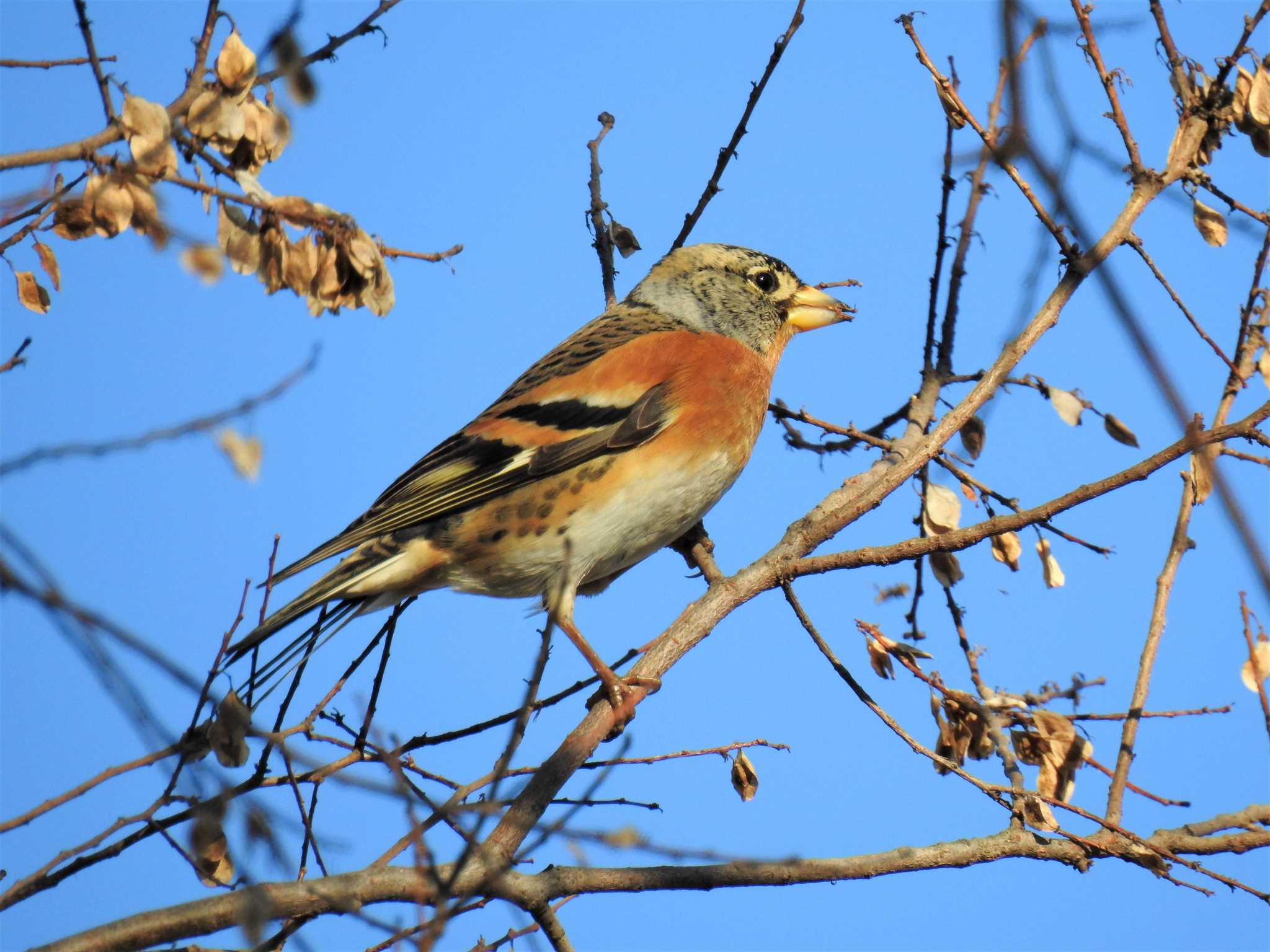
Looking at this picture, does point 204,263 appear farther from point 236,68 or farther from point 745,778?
point 745,778

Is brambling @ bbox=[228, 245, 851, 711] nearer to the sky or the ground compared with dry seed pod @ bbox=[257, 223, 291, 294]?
nearer to the sky

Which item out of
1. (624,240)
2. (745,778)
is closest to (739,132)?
(624,240)

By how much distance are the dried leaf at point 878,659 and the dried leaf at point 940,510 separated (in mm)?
536

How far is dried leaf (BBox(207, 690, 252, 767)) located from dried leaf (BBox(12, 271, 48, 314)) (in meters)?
1.09

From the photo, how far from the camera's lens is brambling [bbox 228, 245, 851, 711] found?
161 inches

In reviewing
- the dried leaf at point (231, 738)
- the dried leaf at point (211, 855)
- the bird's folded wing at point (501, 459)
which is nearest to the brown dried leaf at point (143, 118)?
the dried leaf at point (231, 738)

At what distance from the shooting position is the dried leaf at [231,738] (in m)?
2.50

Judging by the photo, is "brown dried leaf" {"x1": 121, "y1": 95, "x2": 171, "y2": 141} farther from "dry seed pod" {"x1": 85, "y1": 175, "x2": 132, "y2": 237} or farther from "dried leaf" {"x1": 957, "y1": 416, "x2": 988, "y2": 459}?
"dried leaf" {"x1": 957, "y1": 416, "x2": 988, "y2": 459}

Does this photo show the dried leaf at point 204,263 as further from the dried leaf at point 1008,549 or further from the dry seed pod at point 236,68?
the dried leaf at point 1008,549

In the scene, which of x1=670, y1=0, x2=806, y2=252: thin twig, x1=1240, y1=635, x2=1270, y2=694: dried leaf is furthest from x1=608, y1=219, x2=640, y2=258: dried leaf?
x1=1240, y1=635, x2=1270, y2=694: dried leaf

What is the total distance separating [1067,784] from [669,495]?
1.68m

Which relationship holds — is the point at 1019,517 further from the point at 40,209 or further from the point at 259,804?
the point at 40,209

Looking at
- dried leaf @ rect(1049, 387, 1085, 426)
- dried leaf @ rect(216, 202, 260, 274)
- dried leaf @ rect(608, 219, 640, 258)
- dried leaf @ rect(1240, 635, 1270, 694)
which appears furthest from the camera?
dried leaf @ rect(608, 219, 640, 258)

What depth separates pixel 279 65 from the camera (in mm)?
2402
